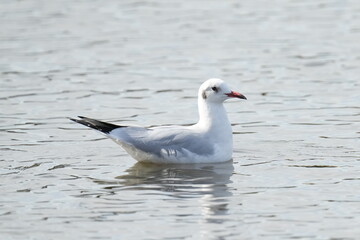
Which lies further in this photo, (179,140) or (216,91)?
(216,91)

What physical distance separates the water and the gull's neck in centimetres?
48

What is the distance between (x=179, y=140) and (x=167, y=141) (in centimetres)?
14

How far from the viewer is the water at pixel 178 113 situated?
9484 millimetres

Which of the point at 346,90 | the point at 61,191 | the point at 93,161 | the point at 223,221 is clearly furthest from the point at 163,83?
the point at 223,221

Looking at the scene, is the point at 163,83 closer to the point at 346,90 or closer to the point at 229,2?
the point at 346,90

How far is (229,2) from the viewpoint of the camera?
2388 centimetres

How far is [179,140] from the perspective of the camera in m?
11.8

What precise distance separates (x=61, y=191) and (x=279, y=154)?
115 inches

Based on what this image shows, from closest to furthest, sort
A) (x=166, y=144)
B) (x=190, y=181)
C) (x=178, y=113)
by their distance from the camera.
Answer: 1. (x=190, y=181)
2. (x=166, y=144)
3. (x=178, y=113)

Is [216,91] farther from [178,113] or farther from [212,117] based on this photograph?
[178,113]

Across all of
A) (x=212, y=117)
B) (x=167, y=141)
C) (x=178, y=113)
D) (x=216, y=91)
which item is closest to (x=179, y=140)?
(x=167, y=141)

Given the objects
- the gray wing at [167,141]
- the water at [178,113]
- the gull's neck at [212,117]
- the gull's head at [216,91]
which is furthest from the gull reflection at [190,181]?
the gull's head at [216,91]

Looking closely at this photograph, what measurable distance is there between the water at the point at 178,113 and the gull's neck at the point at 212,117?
48cm

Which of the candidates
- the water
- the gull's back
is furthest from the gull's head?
the water
